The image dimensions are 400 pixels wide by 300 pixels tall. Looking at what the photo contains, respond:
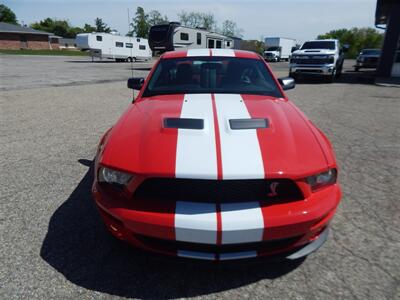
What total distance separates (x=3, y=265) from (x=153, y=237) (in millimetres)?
1259

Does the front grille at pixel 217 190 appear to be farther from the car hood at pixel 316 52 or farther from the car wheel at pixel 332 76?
the car wheel at pixel 332 76

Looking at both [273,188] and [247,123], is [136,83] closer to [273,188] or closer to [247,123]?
[247,123]

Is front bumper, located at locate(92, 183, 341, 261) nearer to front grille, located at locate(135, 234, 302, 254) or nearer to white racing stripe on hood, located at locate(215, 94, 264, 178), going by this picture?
front grille, located at locate(135, 234, 302, 254)

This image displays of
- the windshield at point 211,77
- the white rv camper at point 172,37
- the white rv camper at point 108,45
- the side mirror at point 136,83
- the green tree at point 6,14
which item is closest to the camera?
the windshield at point 211,77

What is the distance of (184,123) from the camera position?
221cm

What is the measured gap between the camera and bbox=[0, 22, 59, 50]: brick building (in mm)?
54016

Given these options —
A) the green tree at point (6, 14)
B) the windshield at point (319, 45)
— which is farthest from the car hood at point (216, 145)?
the green tree at point (6, 14)

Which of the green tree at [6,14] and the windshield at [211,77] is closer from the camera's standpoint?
the windshield at [211,77]

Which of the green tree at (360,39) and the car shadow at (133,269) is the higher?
the green tree at (360,39)

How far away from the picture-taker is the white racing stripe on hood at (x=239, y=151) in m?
1.73

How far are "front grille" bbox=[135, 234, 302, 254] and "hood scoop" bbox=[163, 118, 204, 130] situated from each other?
820mm

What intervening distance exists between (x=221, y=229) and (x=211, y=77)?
78.3 inches

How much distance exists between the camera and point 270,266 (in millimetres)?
2141

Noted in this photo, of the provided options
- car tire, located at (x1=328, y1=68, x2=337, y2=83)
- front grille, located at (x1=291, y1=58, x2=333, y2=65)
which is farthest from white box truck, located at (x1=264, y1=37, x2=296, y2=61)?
front grille, located at (x1=291, y1=58, x2=333, y2=65)
